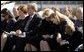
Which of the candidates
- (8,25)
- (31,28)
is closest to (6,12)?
(8,25)

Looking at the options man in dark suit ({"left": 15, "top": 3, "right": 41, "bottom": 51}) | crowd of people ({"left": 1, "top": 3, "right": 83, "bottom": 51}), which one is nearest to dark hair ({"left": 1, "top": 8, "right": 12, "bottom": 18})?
crowd of people ({"left": 1, "top": 3, "right": 83, "bottom": 51})

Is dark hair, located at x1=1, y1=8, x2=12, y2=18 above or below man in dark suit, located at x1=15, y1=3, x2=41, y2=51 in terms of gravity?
above

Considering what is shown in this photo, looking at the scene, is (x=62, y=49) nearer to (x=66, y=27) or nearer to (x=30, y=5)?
(x=66, y=27)

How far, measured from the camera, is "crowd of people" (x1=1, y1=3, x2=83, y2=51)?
686 cm

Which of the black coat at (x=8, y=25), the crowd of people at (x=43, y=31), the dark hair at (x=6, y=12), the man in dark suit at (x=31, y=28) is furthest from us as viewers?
the dark hair at (x=6, y=12)

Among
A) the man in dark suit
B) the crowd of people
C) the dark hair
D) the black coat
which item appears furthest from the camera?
the dark hair

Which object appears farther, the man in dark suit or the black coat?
the black coat

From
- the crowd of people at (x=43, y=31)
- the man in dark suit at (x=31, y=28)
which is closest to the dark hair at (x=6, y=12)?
the crowd of people at (x=43, y=31)

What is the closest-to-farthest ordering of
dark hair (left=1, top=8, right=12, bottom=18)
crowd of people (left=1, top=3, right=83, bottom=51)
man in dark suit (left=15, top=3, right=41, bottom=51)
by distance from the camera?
1. crowd of people (left=1, top=3, right=83, bottom=51)
2. man in dark suit (left=15, top=3, right=41, bottom=51)
3. dark hair (left=1, top=8, right=12, bottom=18)

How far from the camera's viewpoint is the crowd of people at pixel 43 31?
6859 millimetres

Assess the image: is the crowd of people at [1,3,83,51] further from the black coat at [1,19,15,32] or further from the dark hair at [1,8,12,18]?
the dark hair at [1,8,12,18]

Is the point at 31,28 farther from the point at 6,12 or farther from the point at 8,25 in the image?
the point at 6,12

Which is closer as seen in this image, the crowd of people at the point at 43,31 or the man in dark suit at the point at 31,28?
the crowd of people at the point at 43,31

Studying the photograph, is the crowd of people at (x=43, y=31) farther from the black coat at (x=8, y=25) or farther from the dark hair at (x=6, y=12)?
the dark hair at (x=6, y=12)
